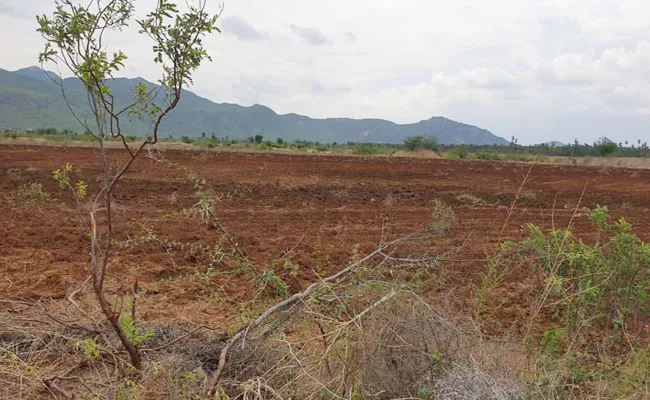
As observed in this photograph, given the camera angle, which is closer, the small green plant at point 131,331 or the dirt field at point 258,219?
the small green plant at point 131,331

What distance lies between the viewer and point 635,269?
441 centimetres

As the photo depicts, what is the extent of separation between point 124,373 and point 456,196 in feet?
45.8

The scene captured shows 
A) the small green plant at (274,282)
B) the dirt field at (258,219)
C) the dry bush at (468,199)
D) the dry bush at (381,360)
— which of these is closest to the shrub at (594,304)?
the dry bush at (381,360)

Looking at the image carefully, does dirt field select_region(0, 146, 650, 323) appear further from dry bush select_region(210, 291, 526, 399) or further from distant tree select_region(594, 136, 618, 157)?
distant tree select_region(594, 136, 618, 157)

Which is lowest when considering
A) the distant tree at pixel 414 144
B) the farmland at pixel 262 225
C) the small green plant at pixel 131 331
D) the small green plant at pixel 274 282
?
the farmland at pixel 262 225

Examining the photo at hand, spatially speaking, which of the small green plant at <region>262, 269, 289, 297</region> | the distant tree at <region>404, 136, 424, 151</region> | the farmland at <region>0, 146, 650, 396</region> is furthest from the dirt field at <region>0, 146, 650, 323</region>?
the distant tree at <region>404, 136, 424, 151</region>

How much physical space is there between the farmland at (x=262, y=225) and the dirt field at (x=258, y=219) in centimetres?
3

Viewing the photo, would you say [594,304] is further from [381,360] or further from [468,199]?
[468,199]

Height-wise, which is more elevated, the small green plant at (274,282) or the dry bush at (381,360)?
the small green plant at (274,282)

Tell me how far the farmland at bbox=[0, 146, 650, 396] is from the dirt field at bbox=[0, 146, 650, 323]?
3 centimetres

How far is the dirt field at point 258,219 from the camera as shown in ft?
22.6

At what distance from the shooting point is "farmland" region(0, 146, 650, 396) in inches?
→ 250

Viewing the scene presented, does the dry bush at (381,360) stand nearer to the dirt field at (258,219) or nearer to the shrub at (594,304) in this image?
the shrub at (594,304)

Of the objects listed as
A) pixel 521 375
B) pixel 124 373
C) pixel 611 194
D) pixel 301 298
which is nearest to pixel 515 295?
pixel 521 375
